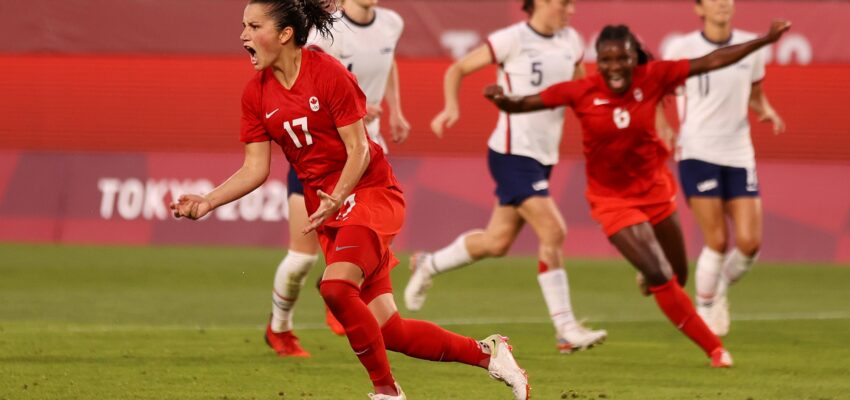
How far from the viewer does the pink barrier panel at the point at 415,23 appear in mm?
18062

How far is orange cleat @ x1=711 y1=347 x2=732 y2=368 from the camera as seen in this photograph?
9.27 meters

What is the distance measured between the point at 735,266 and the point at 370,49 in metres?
3.16

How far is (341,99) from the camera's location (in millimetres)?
7141

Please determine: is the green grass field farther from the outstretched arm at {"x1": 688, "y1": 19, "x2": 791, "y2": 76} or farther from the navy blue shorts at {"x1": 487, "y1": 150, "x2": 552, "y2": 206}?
the outstretched arm at {"x1": 688, "y1": 19, "x2": 791, "y2": 76}

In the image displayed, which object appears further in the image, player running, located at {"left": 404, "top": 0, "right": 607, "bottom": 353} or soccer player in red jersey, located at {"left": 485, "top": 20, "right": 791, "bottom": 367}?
player running, located at {"left": 404, "top": 0, "right": 607, "bottom": 353}

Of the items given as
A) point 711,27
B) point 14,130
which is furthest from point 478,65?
point 14,130

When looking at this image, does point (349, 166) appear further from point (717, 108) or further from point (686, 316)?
point (717, 108)

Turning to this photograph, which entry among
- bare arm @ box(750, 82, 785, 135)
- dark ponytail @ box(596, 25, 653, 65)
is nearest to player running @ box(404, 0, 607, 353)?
dark ponytail @ box(596, 25, 653, 65)

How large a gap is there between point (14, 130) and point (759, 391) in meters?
12.4

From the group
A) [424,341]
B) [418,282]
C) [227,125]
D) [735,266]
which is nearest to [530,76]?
[418,282]

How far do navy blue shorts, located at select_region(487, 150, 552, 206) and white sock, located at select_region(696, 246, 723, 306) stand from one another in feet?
4.43

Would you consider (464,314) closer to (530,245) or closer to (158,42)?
(530,245)

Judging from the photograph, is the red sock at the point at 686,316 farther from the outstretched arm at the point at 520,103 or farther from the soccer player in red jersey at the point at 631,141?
the outstretched arm at the point at 520,103

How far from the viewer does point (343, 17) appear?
1052cm
